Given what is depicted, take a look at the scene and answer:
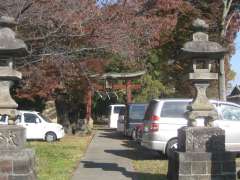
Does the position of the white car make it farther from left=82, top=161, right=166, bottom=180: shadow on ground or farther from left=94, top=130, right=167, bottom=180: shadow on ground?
left=82, top=161, right=166, bottom=180: shadow on ground

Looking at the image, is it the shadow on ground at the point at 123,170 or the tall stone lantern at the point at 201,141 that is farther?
the shadow on ground at the point at 123,170

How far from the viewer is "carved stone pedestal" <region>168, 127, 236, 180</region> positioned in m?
Answer: 12.1

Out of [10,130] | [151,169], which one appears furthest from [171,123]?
[10,130]

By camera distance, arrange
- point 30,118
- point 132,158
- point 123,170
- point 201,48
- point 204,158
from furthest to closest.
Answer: point 30,118
point 132,158
point 123,170
point 201,48
point 204,158

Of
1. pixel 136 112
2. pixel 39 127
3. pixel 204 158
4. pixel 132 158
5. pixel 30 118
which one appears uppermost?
pixel 136 112

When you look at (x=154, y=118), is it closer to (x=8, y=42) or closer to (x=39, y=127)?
(x=8, y=42)

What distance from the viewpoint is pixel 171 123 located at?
58.7 ft

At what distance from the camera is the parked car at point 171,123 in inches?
699

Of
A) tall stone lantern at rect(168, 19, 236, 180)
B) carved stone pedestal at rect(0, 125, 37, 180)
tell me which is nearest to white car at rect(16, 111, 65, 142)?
tall stone lantern at rect(168, 19, 236, 180)

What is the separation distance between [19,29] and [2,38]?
4.50 meters

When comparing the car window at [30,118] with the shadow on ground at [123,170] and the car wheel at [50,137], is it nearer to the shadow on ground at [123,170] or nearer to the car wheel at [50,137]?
the car wheel at [50,137]

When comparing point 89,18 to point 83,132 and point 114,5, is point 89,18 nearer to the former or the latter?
point 114,5

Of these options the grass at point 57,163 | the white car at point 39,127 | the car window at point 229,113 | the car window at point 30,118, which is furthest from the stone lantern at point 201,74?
the car window at point 30,118

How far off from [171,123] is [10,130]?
7.23m
